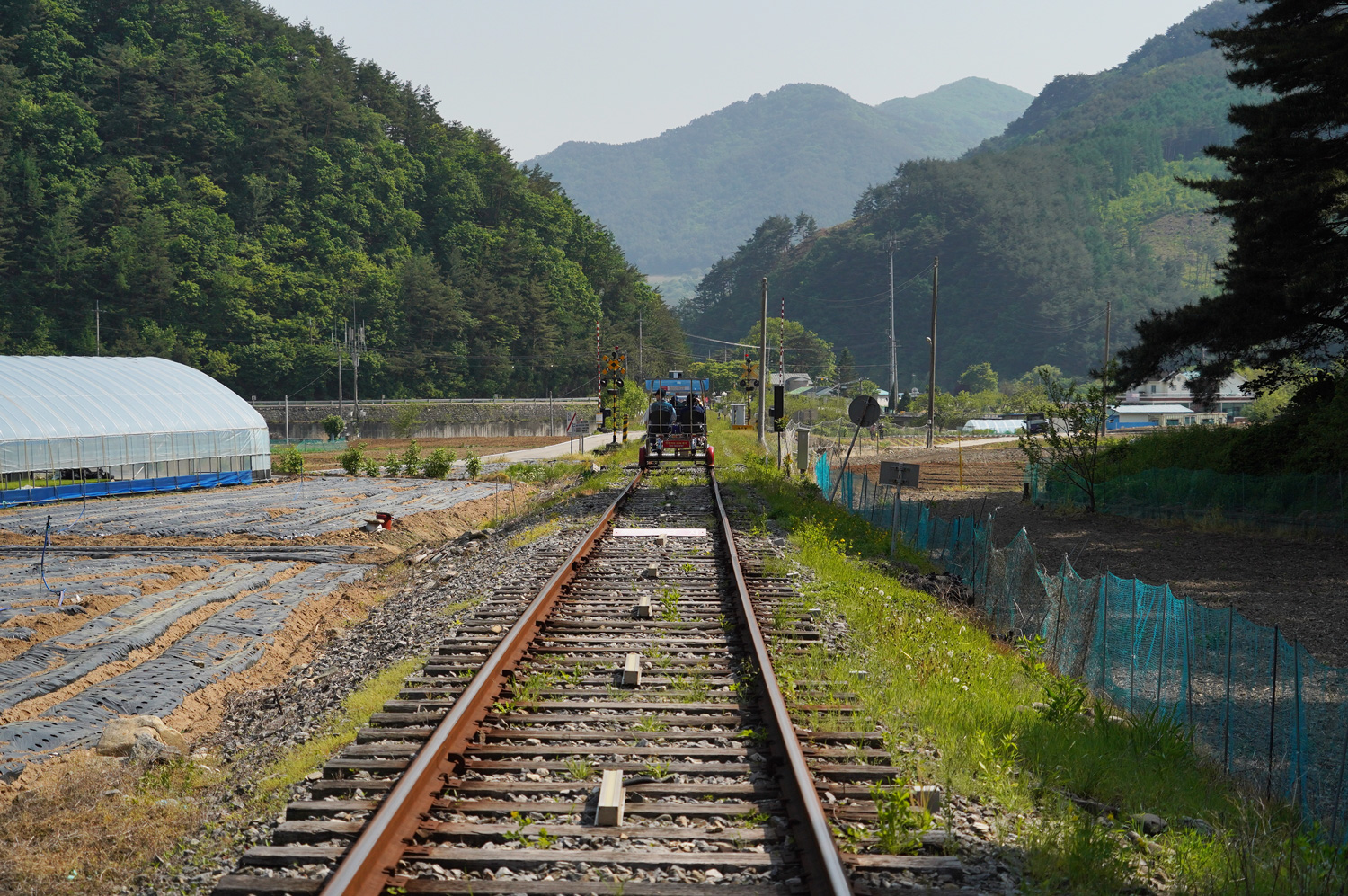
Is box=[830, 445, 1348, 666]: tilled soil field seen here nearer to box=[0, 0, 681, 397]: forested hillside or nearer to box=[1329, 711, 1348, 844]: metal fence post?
box=[1329, 711, 1348, 844]: metal fence post

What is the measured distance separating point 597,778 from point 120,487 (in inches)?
1444

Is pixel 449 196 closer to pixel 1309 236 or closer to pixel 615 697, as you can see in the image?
pixel 1309 236

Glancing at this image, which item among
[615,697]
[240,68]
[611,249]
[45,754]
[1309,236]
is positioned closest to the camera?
[615,697]

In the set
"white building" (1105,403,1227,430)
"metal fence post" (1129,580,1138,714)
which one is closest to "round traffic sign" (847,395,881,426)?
"metal fence post" (1129,580,1138,714)

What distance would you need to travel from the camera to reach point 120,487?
37656 millimetres

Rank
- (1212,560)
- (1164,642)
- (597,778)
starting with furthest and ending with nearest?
(1212,560) < (1164,642) < (597,778)

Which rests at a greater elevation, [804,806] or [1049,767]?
[804,806]

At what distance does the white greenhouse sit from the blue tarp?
0.04 m

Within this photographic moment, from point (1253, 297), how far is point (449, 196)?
119 meters

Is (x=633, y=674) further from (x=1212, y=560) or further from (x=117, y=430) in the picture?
(x=117, y=430)

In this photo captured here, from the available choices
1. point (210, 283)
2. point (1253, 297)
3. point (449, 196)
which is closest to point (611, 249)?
point (449, 196)

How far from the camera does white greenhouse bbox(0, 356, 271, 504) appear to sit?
35438 millimetres

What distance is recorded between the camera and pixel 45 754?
995 cm

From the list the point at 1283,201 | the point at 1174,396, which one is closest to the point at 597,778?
the point at 1283,201
